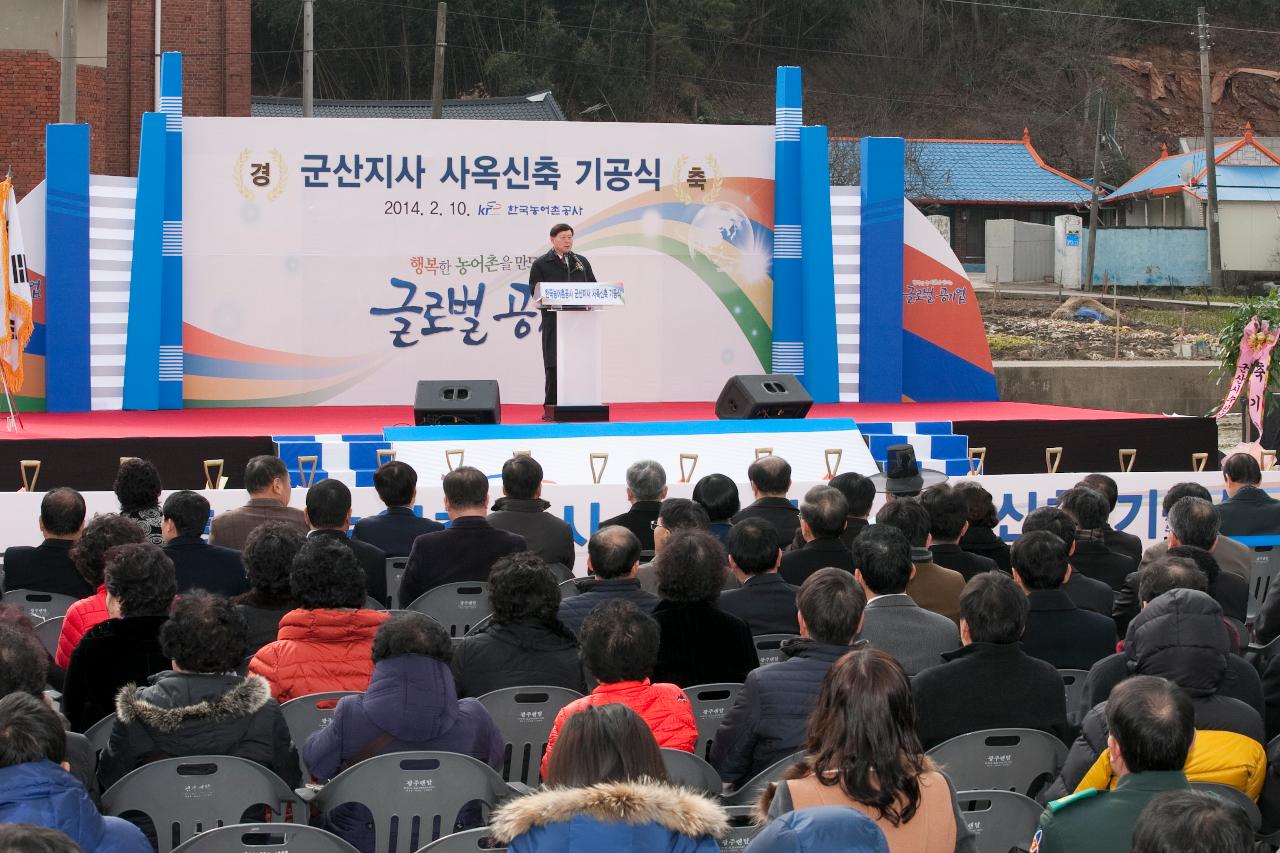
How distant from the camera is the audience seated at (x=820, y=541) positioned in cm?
468

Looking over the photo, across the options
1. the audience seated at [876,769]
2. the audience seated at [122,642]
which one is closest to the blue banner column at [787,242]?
the audience seated at [122,642]

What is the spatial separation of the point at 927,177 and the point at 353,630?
28.5 m

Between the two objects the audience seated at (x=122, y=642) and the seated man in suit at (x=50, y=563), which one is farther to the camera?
the seated man in suit at (x=50, y=563)

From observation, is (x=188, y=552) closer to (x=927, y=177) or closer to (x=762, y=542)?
(x=762, y=542)

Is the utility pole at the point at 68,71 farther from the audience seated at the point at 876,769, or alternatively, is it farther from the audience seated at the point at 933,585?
the audience seated at the point at 876,769

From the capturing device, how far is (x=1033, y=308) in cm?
2542

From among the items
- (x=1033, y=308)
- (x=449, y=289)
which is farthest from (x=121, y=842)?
(x=1033, y=308)

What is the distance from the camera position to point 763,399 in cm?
930

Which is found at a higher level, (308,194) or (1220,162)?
(1220,162)

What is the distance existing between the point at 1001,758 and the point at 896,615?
656 millimetres

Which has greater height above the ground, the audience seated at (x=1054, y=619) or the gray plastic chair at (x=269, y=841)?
the audience seated at (x=1054, y=619)

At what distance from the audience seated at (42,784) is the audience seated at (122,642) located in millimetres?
1016

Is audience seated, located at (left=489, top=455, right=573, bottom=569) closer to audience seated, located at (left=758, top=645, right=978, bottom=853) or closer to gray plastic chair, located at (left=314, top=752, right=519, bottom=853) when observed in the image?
gray plastic chair, located at (left=314, top=752, right=519, bottom=853)

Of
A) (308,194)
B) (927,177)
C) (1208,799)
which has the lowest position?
(1208,799)
